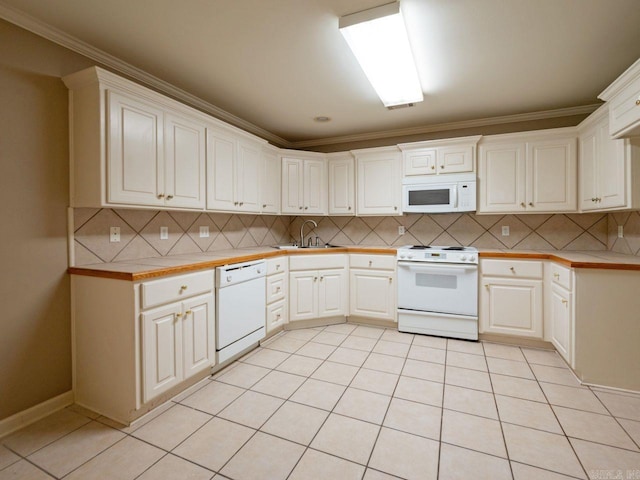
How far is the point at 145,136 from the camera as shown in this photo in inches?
85.4

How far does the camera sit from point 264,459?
1.56 meters

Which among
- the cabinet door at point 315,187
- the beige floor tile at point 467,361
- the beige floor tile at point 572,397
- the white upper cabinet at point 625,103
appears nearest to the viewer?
the white upper cabinet at point 625,103

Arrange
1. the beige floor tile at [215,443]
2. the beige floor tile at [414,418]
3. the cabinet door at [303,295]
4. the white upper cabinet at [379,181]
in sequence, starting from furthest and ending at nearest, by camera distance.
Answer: the white upper cabinet at [379,181] < the cabinet door at [303,295] < the beige floor tile at [414,418] < the beige floor tile at [215,443]

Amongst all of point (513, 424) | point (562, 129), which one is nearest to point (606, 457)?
point (513, 424)

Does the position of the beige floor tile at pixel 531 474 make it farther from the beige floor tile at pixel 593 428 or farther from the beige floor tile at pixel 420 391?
the beige floor tile at pixel 420 391

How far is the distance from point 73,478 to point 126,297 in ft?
2.80

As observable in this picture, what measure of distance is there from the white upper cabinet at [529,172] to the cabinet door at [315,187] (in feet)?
5.99

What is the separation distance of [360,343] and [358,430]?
1329 mm

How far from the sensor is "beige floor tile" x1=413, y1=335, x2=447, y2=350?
10.1 feet

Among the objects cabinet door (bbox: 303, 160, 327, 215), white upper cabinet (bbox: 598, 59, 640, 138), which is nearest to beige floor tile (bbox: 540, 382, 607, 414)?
white upper cabinet (bbox: 598, 59, 640, 138)

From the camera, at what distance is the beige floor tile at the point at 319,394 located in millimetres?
2043

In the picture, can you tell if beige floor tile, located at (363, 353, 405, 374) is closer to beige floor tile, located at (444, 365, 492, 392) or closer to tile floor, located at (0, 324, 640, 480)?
tile floor, located at (0, 324, 640, 480)

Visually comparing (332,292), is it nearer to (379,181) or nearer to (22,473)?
(379,181)

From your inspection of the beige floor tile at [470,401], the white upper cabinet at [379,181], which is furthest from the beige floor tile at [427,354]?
the white upper cabinet at [379,181]
